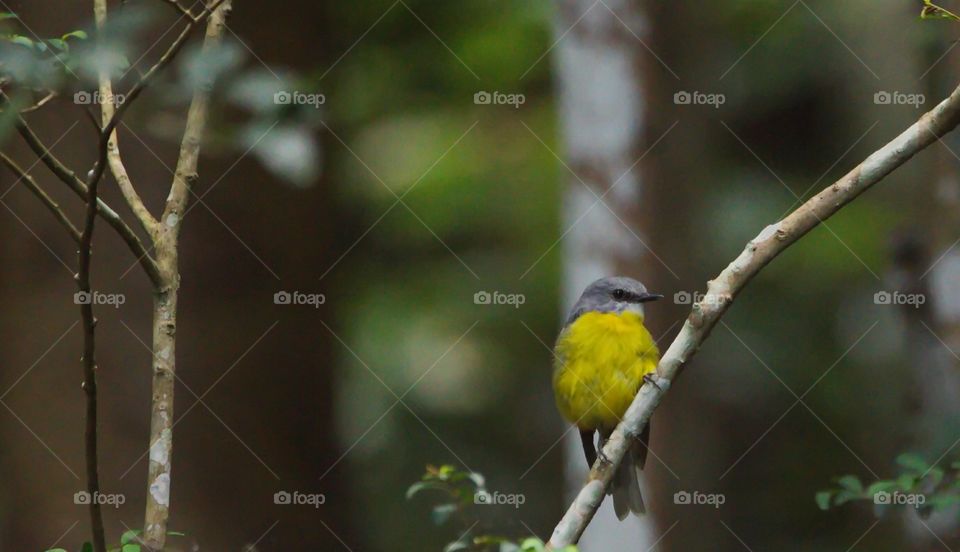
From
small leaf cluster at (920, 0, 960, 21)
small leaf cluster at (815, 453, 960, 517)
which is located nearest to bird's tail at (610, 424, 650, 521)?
small leaf cluster at (815, 453, 960, 517)

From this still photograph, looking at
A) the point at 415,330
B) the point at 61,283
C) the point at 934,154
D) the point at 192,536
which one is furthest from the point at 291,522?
the point at 934,154

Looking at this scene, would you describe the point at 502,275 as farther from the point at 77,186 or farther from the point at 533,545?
the point at 533,545

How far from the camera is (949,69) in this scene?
6.85m

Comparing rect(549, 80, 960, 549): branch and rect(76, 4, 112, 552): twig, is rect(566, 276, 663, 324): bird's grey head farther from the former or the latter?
rect(76, 4, 112, 552): twig

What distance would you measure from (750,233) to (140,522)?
580 cm

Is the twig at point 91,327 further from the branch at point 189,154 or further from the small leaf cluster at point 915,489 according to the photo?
the small leaf cluster at point 915,489

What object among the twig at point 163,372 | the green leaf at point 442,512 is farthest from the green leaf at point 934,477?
the twig at point 163,372

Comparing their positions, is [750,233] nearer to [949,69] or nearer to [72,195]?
[949,69]

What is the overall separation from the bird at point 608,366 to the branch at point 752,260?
191 centimetres

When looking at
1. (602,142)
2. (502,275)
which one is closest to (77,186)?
(602,142)

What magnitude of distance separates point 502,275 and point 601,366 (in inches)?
175

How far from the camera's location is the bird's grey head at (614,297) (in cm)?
570

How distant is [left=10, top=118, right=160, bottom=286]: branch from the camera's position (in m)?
2.70

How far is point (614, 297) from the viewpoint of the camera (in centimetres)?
576
